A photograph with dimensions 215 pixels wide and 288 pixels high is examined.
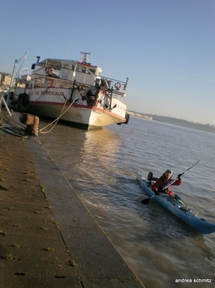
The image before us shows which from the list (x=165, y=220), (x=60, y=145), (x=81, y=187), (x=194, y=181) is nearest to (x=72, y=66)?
(x=60, y=145)

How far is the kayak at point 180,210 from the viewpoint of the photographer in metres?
6.96

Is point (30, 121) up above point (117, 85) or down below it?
below

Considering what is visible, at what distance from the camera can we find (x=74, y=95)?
22.6 meters

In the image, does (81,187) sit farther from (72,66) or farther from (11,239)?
(72,66)

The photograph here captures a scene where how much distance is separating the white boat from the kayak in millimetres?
13739

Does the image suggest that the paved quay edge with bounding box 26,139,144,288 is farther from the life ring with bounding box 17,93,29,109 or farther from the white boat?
the life ring with bounding box 17,93,29,109

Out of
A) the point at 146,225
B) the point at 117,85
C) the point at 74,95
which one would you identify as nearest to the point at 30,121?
the point at 146,225

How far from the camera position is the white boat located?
2261 cm

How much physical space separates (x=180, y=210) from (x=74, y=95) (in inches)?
647

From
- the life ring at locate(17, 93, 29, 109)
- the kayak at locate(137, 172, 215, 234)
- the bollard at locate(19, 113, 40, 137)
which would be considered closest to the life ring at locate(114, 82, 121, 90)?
the life ring at locate(17, 93, 29, 109)

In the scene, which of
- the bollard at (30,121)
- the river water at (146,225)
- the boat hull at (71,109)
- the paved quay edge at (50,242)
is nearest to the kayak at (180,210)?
the river water at (146,225)

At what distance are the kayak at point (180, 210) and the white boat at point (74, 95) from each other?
1374 centimetres

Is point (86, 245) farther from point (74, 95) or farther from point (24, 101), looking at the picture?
point (24, 101)

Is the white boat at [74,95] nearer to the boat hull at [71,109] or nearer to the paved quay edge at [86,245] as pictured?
the boat hull at [71,109]
